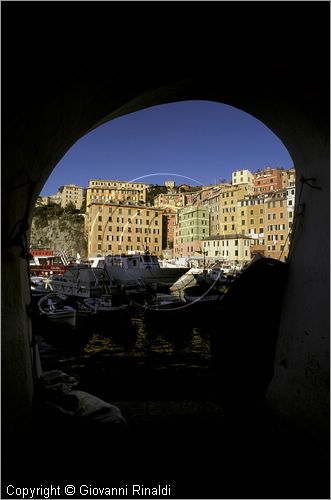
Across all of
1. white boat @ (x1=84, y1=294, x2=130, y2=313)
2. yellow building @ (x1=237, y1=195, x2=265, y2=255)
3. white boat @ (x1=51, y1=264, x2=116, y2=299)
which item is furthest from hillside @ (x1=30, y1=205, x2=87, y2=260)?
white boat @ (x1=84, y1=294, x2=130, y2=313)

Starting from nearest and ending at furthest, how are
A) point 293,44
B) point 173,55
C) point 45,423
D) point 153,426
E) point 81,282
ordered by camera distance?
point 293,44
point 173,55
point 45,423
point 153,426
point 81,282

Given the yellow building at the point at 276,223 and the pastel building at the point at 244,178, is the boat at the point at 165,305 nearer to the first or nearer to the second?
the yellow building at the point at 276,223

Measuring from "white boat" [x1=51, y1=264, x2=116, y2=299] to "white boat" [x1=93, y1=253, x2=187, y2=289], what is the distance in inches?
250

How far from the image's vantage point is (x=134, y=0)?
291 centimetres

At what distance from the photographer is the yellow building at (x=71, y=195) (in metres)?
176

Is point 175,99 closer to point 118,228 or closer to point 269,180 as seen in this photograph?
point 118,228

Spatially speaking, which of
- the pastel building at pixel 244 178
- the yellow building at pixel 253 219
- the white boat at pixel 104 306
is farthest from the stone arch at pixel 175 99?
the pastel building at pixel 244 178

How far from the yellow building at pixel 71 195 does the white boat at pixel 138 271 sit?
140m

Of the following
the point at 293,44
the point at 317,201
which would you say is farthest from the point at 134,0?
the point at 317,201

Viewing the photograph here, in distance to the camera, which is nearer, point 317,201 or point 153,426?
point 317,201

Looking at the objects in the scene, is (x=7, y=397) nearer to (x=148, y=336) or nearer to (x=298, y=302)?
(x=298, y=302)

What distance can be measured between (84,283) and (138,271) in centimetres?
1226

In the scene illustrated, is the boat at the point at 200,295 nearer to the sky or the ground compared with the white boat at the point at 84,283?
nearer to the ground

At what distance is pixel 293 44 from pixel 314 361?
392cm
